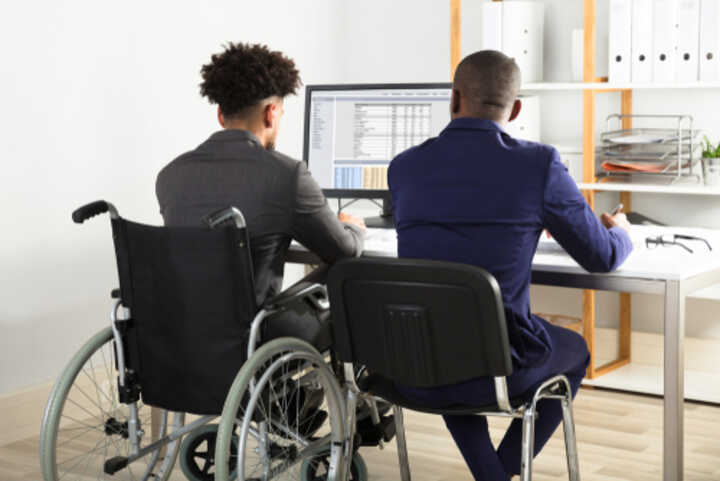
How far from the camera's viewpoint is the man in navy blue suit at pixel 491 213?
1.91 metres

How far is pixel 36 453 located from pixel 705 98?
8.74 feet

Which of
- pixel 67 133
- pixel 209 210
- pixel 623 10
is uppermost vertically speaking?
pixel 623 10

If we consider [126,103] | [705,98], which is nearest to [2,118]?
[126,103]

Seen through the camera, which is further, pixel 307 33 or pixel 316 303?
pixel 307 33

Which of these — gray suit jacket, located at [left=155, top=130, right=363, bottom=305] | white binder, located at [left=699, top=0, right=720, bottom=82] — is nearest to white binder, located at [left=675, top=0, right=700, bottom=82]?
white binder, located at [left=699, top=0, right=720, bottom=82]

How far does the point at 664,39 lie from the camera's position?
11.1ft

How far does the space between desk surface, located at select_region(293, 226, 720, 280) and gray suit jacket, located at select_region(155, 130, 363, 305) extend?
15.5 inches

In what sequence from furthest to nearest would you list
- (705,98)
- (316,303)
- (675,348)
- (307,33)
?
(307,33), (705,98), (316,303), (675,348)

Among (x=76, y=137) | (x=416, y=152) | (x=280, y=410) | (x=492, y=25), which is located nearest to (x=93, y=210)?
(x=280, y=410)

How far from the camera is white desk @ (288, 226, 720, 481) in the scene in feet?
7.06

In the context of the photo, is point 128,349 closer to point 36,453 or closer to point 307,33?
point 36,453

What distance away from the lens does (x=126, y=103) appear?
11.1 ft

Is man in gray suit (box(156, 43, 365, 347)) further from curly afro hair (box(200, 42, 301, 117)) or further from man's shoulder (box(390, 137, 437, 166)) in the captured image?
man's shoulder (box(390, 137, 437, 166))

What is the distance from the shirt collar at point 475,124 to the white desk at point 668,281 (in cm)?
49
